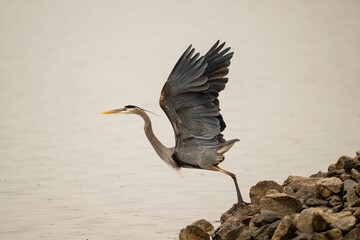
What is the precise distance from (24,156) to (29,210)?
2969 mm

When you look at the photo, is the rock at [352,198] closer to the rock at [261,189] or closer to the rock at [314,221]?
the rock at [314,221]

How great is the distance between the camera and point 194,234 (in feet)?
25.5

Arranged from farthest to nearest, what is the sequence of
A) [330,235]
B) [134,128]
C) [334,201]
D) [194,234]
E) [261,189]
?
[134,128], [261,189], [194,234], [334,201], [330,235]

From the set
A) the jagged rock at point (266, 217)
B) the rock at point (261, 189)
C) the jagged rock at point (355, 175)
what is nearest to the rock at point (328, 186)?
the jagged rock at point (355, 175)

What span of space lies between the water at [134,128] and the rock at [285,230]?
5.59 feet

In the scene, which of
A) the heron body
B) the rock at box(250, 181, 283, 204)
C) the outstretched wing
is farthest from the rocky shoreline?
the outstretched wing

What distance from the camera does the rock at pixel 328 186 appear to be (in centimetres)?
741

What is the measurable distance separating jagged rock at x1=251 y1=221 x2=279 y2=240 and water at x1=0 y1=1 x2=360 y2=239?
4.46 ft

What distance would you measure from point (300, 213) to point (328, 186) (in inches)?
21.7

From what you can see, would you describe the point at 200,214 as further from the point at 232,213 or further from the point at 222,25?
the point at 222,25

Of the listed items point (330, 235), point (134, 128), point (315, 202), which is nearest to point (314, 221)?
point (330, 235)

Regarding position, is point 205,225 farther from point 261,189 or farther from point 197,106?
point 197,106

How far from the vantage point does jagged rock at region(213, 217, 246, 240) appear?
7.46m

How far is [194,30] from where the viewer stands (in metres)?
30.2
